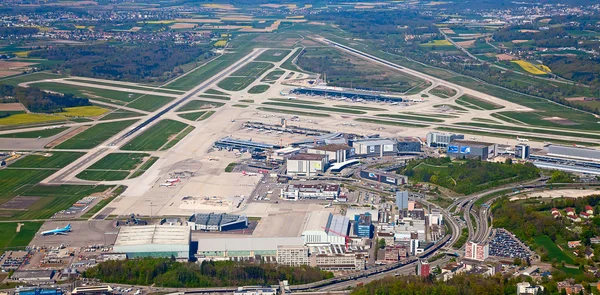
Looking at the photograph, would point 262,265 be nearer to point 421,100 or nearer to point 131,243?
point 131,243

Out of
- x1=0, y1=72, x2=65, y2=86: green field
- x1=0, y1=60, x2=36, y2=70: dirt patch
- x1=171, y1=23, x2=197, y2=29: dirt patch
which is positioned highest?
x1=171, y1=23, x2=197, y2=29: dirt patch

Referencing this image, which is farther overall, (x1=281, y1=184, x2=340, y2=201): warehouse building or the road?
the road

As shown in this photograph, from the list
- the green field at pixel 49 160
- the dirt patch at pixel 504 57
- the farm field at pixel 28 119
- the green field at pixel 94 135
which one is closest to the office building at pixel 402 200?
the green field at pixel 49 160

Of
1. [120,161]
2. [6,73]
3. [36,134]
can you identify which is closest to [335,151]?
[120,161]

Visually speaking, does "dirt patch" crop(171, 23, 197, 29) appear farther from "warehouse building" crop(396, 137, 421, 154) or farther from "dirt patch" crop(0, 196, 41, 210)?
"dirt patch" crop(0, 196, 41, 210)

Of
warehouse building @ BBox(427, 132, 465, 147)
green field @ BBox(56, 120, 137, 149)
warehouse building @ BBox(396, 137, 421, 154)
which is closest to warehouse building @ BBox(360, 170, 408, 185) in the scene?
warehouse building @ BBox(396, 137, 421, 154)

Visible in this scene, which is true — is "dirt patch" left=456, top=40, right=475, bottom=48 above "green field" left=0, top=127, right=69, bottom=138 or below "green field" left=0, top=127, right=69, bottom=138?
above

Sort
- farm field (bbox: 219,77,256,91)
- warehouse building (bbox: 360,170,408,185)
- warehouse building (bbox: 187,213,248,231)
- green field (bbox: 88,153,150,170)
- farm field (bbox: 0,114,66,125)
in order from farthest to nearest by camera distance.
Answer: farm field (bbox: 219,77,256,91)
farm field (bbox: 0,114,66,125)
green field (bbox: 88,153,150,170)
warehouse building (bbox: 360,170,408,185)
warehouse building (bbox: 187,213,248,231)
